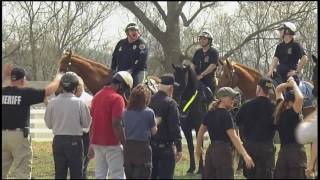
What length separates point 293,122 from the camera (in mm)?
8523

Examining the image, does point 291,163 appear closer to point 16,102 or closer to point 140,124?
point 140,124

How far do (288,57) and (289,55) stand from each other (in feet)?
0.15

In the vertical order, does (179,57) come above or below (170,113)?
above

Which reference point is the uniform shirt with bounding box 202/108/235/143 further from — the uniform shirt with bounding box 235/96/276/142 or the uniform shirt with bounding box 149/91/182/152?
the uniform shirt with bounding box 149/91/182/152

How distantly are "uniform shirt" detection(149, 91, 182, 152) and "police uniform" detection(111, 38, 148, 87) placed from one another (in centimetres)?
352

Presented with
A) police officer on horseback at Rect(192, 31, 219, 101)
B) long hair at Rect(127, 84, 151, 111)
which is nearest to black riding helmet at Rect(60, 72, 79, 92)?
long hair at Rect(127, 84, 151, 111)

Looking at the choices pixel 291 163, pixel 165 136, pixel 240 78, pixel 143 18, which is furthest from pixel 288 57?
pixel 143 18

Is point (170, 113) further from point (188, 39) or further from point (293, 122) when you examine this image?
point (188, 39)

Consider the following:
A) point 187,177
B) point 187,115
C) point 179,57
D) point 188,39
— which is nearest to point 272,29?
point 179,57

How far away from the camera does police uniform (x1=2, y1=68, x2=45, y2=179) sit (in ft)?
29.6

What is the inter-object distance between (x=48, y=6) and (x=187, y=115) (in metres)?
11.7

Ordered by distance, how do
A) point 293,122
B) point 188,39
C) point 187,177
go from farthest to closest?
point 188,39 < point 187,177 < point 293,122

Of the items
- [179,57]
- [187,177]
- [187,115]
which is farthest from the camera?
[179,57]

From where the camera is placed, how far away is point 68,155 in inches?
339
